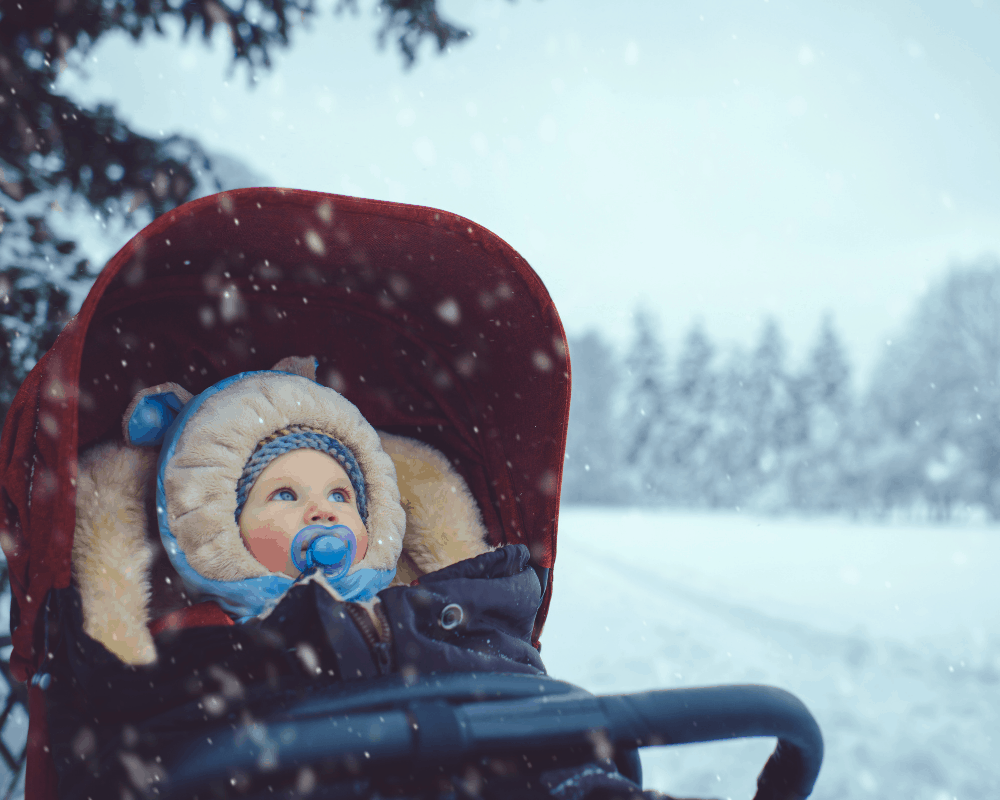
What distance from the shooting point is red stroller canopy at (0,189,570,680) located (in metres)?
→ 1.38

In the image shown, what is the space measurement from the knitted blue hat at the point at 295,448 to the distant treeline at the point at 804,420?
19352mm

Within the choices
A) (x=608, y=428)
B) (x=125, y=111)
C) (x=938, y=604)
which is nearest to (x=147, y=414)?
(x=125, y=111)

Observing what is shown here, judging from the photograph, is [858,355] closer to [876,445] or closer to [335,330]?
[876,445]

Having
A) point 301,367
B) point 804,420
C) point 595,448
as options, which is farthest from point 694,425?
point 301,367

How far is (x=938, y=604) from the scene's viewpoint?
239 inches

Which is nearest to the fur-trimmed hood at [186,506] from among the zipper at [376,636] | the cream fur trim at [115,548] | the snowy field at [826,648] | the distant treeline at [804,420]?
the cream fur trim at [115,548]

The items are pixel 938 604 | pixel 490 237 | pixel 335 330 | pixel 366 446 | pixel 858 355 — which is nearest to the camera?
pixel 490 237

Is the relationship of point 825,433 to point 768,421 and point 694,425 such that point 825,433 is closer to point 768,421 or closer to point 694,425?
point 768,421

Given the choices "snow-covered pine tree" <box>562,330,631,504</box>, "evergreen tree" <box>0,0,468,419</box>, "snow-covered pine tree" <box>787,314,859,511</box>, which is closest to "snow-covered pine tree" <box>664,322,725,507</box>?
"snow-covered pine tree" <box>787,314,859,511</box>

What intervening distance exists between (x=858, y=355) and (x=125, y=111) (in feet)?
86.5

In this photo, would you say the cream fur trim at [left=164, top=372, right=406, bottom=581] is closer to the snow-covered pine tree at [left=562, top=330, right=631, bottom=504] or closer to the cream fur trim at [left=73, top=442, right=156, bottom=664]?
the cream fur trim at [left=73, top=442, right=156, bottom=664]

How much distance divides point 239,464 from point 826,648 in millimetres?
4687

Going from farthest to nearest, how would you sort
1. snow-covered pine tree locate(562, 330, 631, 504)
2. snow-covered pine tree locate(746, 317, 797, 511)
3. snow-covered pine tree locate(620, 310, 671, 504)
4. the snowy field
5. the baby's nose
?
snow-covered pine tree locate(562, 330, 631, 504) < snow-covered pine tree locate(620, 310, 671, 504) < snow-covered pine tree locate(746, 317, 797, 511) < the snowy field < the baby's nose

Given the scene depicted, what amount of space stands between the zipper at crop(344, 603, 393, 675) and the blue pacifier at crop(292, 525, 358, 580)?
11.2 inches
